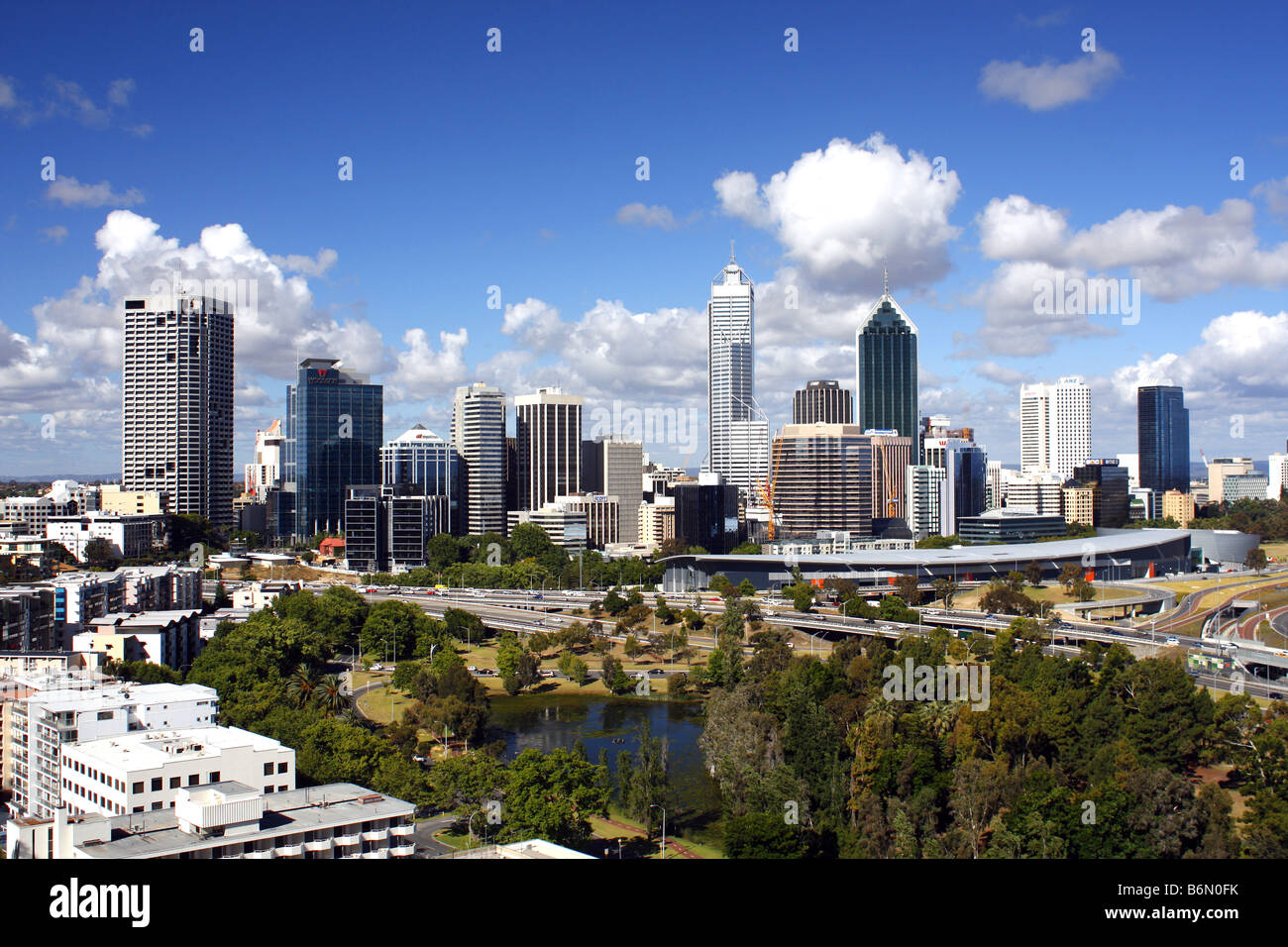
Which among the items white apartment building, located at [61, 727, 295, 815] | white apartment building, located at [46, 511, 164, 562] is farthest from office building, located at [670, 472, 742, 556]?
white apartment building, located at [61, 727, 295, 815]

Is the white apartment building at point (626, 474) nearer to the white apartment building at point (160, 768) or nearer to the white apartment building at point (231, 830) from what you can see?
the white apartment building at point (160, 768)

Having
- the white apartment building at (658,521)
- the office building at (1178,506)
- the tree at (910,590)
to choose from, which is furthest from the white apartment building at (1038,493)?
the tree at (910,590)

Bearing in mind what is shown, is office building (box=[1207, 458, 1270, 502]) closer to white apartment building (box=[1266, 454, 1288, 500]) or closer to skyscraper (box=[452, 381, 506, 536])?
white apartment building (box=[1266, 454, 1288, 500])

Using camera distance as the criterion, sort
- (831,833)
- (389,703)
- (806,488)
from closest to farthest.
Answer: (831,833)
(389,703)
(806,488)

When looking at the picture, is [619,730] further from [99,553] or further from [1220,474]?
[1220,474]
